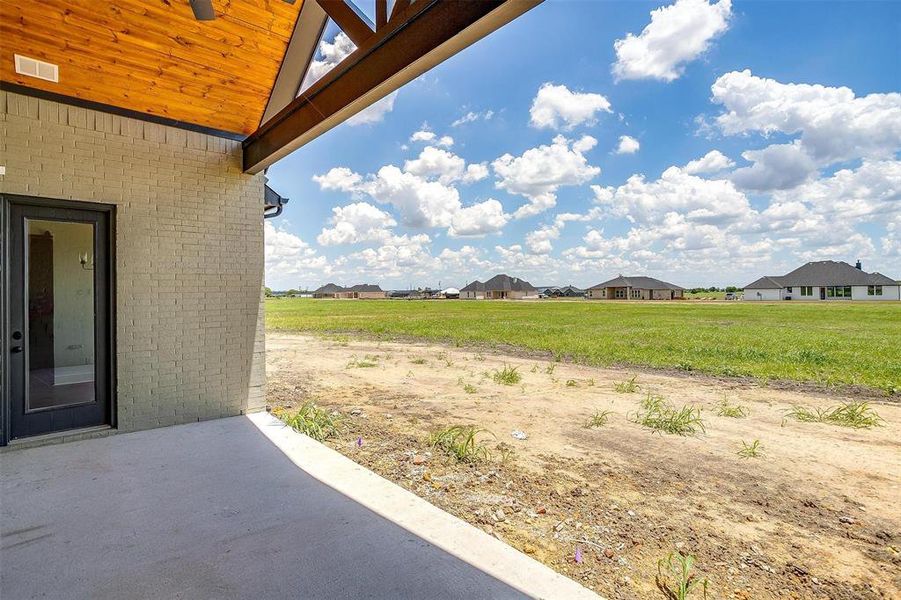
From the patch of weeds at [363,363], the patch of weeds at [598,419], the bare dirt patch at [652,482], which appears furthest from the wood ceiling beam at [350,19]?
the patch of weeds at [363,363]

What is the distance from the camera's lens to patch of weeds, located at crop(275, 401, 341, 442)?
Answer: 450 cm

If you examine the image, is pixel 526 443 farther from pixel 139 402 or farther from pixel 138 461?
pixel 139 402

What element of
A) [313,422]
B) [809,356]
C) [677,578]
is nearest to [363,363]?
[313,422]

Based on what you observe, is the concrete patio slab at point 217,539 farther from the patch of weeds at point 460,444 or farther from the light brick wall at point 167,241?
the light brick wall at point 167,241

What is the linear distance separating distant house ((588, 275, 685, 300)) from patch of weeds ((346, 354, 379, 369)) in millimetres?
74641

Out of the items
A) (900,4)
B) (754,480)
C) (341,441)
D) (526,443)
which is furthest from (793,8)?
(341,441)

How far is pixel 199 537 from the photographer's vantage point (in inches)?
93.8

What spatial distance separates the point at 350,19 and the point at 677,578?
171 inches

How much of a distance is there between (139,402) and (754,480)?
6.26m

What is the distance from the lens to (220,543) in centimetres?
232

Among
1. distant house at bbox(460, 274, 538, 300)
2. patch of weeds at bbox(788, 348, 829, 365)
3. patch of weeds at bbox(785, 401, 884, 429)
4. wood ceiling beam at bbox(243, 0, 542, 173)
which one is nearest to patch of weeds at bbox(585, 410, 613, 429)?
patch of weeds at bbox(785, 401, 884, 429)

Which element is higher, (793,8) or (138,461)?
(793,8)

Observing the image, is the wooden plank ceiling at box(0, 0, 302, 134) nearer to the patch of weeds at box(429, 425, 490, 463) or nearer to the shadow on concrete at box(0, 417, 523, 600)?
the shadow on concrete at box(0, 417, 523, 600)

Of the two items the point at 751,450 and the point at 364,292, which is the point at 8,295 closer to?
the point at 751,450
